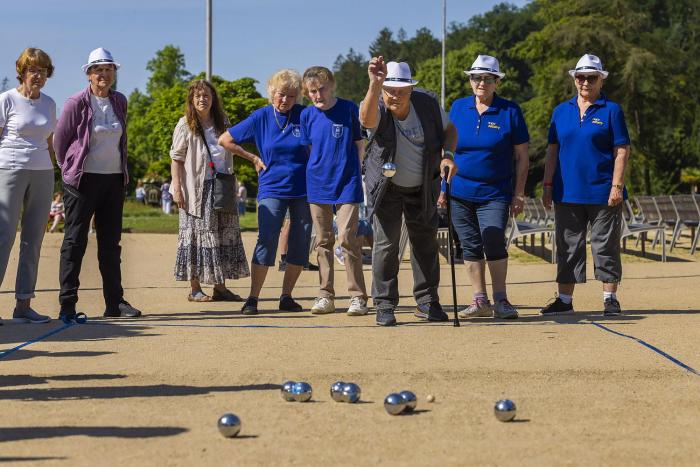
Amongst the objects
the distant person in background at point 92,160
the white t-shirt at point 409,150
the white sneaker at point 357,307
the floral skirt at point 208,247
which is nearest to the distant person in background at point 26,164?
the distant person in background at point 92,160

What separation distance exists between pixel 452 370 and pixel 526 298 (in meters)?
5.07

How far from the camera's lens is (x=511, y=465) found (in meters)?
4.41

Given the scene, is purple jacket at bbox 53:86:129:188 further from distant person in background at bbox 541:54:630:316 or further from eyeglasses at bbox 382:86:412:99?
distant person in background at bbox 541:54:630:316

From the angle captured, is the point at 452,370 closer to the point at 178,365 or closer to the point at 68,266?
the point at 178,365

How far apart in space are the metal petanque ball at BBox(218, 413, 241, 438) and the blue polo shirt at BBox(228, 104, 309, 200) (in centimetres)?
518

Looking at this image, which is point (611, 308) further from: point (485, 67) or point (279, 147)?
point (279, 147)

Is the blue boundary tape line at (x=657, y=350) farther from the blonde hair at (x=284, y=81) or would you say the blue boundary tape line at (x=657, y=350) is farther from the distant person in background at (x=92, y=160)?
the distant person in background at (x=92, y=160)

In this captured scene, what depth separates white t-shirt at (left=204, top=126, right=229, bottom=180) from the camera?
1062 cm

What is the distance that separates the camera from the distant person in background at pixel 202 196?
1058cm

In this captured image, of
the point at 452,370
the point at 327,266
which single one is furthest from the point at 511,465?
the point at 327,266

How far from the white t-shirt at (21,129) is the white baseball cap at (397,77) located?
253 centimetres

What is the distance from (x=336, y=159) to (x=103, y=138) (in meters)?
1.81

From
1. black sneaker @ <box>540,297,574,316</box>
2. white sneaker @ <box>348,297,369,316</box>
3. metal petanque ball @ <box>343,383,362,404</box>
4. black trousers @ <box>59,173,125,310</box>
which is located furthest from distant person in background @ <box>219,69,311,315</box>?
metal petanque ball @ <box>343,383,362,404</box>

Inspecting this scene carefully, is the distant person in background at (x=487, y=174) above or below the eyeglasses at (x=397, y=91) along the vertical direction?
below
